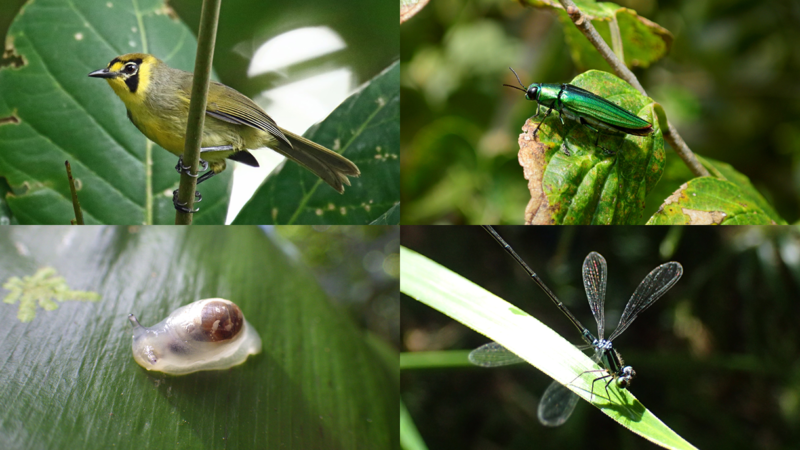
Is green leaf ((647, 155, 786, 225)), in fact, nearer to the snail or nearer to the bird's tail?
the bird's tail

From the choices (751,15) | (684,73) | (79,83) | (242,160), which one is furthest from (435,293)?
(751,15)

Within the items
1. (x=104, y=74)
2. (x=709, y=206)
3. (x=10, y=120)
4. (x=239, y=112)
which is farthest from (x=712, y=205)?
(x=10, y=120)

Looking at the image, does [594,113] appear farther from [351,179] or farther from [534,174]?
[351,179]

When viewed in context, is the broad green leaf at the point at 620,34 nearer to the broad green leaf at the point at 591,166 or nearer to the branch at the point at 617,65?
the branch at the point at 617,65

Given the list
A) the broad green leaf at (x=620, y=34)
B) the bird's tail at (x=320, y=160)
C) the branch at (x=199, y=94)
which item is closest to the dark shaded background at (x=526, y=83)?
the broad green leaf at (x=620, y=34)

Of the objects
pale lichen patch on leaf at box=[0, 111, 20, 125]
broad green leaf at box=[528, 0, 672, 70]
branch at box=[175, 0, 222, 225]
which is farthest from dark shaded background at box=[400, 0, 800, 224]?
pale lichen patch on leaf at box=[0, 111, 20, 125]
